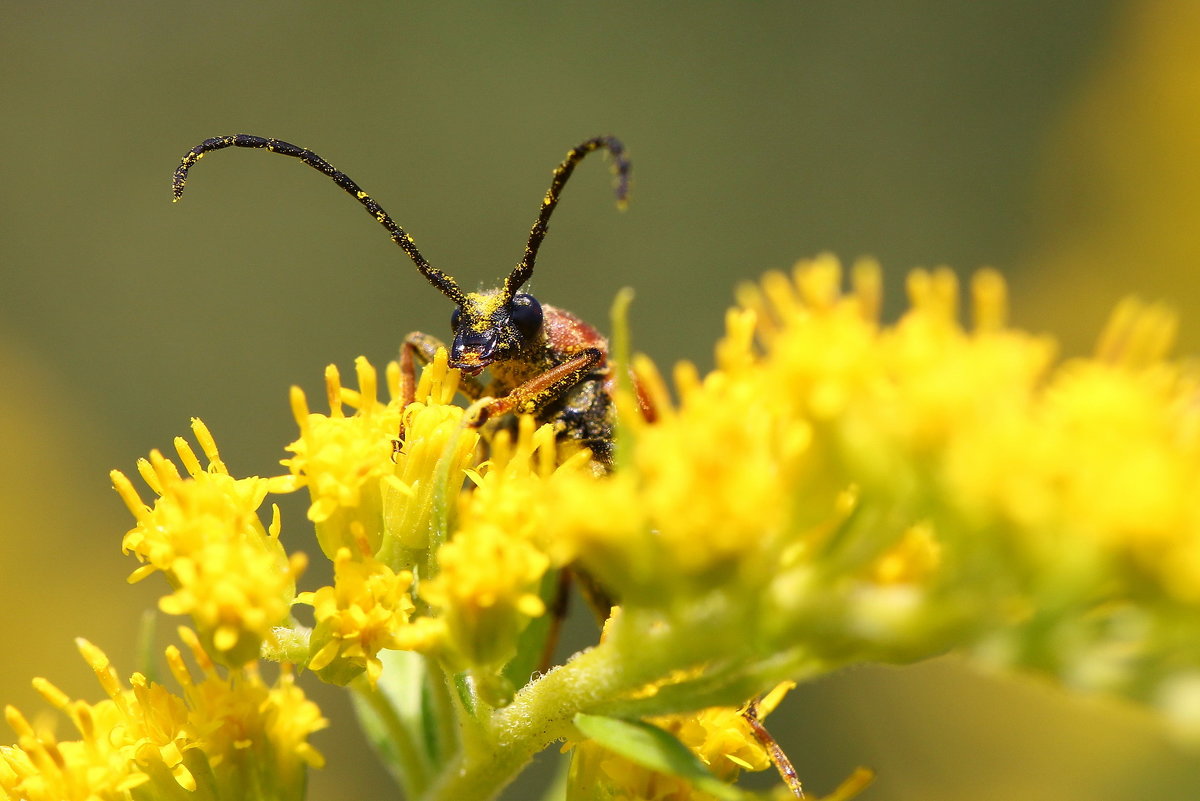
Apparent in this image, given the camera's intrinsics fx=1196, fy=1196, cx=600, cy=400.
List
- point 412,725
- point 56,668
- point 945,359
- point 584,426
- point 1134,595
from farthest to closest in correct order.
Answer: point 56,668 → point 584,426 → point 412,725 → point 945,359 → point 1134,595

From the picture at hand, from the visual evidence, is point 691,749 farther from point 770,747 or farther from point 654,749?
point 654,749

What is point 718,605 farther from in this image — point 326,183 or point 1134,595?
point 326,183

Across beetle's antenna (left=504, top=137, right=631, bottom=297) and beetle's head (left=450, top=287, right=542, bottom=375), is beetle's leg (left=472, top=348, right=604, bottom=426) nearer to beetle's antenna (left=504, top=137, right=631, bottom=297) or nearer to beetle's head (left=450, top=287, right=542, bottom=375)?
beetle's head (left=450, top=287, right=542, bottom=375)

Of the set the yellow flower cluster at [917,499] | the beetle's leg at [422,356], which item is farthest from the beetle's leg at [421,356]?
the yellow flower cluster at [917,499]

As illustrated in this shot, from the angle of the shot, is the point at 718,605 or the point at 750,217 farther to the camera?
the point at 750,217

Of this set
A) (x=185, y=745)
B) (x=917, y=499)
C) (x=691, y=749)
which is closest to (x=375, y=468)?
(x=185, y=745)

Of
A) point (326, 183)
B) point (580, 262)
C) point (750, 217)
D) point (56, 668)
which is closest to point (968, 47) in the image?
point (750, 217)

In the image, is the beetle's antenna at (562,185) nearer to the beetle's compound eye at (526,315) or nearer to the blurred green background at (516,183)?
the beetle's compound eye at (526,315)
